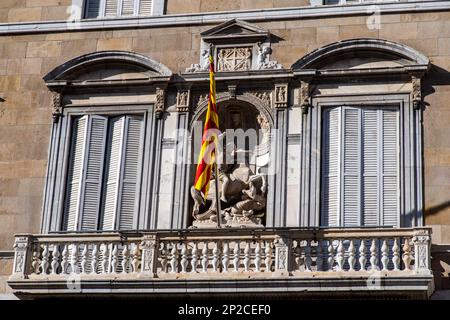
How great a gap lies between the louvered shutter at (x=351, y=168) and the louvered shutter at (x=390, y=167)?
0.48 meters

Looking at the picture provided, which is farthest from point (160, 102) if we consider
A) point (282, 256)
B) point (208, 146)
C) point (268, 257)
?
point (282, 256)

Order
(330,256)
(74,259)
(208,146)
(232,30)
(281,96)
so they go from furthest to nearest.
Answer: (232,30), (281,96), (208,146), (74,259), (330,256)

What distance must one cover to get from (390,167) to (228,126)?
3370mm

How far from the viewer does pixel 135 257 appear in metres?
22.0

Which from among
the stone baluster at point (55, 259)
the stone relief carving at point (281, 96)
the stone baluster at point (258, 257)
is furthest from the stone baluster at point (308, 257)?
the stone baluster at point (55, 259)

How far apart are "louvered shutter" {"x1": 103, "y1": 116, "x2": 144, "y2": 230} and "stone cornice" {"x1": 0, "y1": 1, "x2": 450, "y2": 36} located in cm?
211

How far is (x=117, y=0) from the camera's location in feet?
83.8

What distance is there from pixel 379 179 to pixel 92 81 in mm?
6080

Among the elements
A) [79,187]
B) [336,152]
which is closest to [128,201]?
[79,187]

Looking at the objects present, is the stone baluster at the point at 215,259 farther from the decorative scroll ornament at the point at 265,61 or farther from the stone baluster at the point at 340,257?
the decorative scroll ornament at the point at 265,61

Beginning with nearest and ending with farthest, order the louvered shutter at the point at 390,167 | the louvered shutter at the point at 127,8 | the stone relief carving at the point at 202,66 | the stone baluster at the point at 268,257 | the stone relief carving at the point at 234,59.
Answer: the stone baluster at the point at 268,257, the louvered shutter at the point at 390,167, the stone relief carving at the point at 234,59, the stone relief carving at the point at 202,66, the louvered shutter at the point at 127,8

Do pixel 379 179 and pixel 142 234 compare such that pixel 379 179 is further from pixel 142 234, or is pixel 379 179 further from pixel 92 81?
pixel 92 81

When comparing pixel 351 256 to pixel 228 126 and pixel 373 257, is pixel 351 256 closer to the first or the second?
pixel 373 257

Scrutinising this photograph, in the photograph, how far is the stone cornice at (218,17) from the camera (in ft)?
78.0
